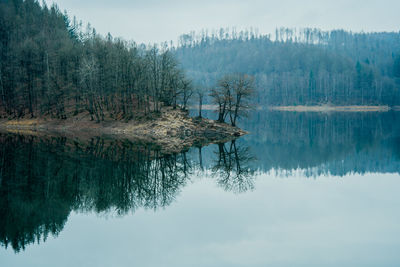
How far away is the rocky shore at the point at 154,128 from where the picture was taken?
5354cm

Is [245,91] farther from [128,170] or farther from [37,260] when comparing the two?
[37,260]

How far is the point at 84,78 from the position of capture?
6281 centimetres

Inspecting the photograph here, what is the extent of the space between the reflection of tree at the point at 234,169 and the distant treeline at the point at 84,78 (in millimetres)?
25186

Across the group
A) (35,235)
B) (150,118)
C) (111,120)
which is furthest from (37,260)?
(111,120)

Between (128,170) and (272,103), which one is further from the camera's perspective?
(272,103)

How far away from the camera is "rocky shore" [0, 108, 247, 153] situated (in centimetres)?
5354

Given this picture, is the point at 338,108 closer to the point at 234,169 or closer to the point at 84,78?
the point at 84,78

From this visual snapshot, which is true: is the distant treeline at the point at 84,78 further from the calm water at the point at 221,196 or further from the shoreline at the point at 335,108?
the shoreline at the point at 335,108

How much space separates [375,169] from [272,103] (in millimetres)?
147460

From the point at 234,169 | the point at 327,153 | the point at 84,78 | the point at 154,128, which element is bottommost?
the point at 327,153

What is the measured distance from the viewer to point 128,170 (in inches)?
1034

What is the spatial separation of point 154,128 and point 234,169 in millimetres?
29997

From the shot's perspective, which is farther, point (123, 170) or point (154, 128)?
point (154, 128)

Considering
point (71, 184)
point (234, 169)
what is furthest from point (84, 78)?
point (71, 184)
